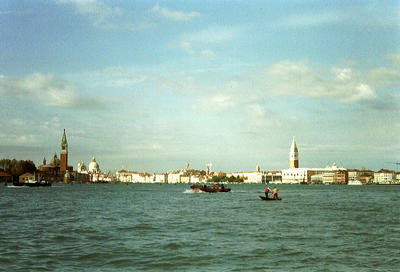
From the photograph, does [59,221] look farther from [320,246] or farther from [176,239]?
[320,246]

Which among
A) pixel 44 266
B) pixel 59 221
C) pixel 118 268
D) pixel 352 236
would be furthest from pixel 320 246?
pixel 59 221

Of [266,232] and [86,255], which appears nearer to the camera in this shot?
[86,255]

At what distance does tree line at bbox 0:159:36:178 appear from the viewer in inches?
6403

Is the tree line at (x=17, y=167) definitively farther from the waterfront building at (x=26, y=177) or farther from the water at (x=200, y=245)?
the water at (x=200, y=245)

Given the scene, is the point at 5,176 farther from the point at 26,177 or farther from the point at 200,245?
the point at 200,245

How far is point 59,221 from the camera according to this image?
29.7 metres

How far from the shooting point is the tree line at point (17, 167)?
163 metres

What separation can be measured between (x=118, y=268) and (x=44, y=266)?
2.41 m

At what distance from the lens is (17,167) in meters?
170

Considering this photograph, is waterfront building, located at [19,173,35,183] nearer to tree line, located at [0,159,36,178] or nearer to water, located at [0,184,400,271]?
tree line, located at [0,159,36,178]

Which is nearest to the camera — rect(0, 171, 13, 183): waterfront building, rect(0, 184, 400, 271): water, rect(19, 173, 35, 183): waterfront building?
rect(0, 184, 400, 271): water

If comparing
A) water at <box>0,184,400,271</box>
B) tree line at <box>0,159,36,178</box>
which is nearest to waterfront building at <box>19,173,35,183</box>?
tree line at <box>0,159,36,178</box>

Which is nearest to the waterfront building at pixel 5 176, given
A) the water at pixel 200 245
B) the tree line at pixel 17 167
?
the tree line at pixel 17 167

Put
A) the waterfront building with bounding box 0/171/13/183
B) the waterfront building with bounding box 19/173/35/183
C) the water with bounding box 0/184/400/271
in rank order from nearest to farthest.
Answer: the water with bounding box 0/184/400/271 → the waterfront building with bounding box 19/173/35/183 → the waterfront building with bounding box 0/171/13/183
